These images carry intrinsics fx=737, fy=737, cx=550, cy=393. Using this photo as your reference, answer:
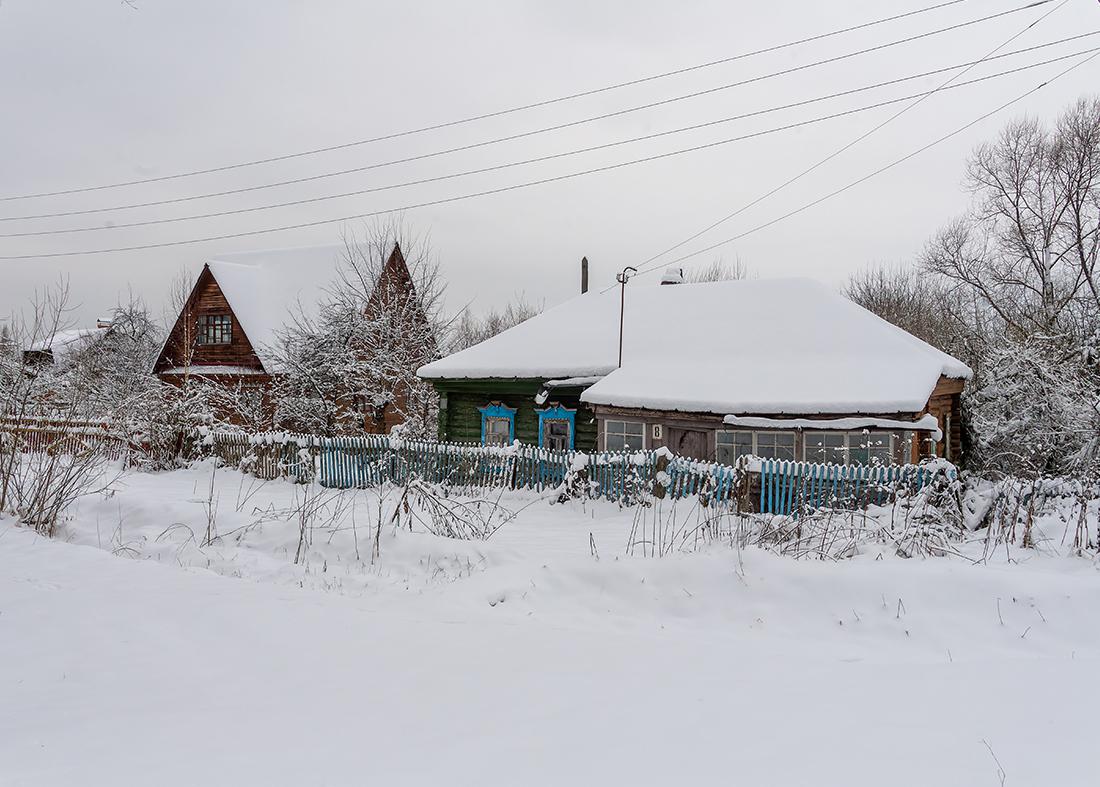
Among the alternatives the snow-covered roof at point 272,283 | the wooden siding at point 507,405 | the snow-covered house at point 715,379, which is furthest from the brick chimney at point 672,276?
the snow-covered roof at point 272,283

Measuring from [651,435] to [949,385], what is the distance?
7159mm

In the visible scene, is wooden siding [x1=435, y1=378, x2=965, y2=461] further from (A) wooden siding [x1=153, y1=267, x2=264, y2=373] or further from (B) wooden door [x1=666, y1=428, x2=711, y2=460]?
(A) wooden siding [x1=153, y1=267, x2=264, y2=373]

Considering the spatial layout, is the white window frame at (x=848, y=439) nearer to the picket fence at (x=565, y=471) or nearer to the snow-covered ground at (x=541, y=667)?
the picket fence at (x=565, y=471)

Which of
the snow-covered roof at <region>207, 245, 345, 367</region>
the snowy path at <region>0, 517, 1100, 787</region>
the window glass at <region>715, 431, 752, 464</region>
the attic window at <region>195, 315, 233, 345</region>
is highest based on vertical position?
the snow-covered roof at <region>207, 245, 345, 367</region>

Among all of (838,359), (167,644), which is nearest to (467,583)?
(167,644)

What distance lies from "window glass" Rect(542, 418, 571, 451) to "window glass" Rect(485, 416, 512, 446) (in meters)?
1.16

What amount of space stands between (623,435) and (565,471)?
2656 mm

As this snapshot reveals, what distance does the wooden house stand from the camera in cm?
2802

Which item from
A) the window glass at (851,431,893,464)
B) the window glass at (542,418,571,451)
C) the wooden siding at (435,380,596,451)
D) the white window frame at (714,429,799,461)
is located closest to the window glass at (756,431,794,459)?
the white window frame at (714,429,799,461)

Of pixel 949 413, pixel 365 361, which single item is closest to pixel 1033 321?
pixel 949 413

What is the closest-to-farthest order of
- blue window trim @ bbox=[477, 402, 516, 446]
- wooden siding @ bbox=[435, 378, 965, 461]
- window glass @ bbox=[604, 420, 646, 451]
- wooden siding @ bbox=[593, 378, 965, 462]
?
wooden siding @ bbox=[593, 378, 965, 462] < wooden siding @ bbox=[435, 378, 965, 461] < window glass @ bbox=[604, 420, 646, 451] < blue window trim @ bbox=[477, 402, 516, 446]

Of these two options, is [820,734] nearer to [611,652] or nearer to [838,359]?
[611,652]

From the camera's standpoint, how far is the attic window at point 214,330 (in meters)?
29.0

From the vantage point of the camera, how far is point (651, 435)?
15.2 metres
